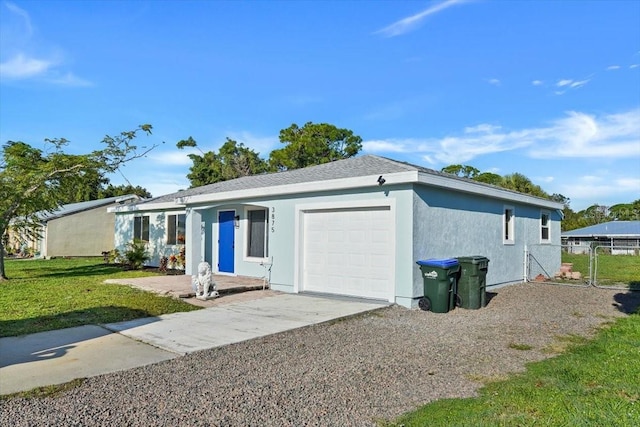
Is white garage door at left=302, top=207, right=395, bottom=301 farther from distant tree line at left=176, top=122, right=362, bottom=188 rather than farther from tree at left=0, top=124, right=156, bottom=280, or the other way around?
distant tree line at left=176, top=122, right=362, bottom=188

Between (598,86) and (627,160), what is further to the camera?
(627,160)

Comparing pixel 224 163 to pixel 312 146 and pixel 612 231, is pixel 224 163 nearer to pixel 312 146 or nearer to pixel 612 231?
pixel 312 146

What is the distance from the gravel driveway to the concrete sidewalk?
404mm

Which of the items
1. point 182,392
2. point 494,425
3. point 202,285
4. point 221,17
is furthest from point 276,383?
point 221,17

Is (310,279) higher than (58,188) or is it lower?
lower

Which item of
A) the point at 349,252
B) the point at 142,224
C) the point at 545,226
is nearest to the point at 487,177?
the point at 545,226

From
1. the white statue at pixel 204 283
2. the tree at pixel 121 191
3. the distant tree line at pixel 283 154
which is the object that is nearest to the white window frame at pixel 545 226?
the white statue at pixel 204 283

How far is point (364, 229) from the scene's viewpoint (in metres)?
10.6

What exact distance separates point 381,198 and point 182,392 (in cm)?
668

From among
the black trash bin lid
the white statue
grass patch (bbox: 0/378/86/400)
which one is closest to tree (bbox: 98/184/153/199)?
the white statue

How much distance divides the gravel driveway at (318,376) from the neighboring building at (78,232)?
22.6 m

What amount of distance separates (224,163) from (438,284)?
104 ft

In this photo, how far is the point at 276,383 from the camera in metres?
4.83

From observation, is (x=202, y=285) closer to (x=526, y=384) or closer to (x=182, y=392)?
(x=182, y=392)
